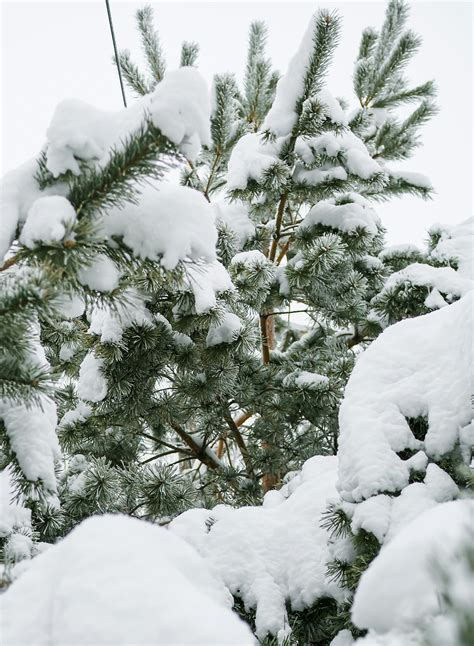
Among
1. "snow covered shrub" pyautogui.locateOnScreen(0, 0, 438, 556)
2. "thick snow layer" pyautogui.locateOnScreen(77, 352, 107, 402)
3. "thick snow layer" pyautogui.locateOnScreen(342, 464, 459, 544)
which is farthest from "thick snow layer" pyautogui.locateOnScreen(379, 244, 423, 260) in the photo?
"thick snow layer" pyautogui.locateOnScreen(342, 464, 459, 544)

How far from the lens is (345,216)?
360cm

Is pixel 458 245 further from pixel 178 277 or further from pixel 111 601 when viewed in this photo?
pixel 111 601

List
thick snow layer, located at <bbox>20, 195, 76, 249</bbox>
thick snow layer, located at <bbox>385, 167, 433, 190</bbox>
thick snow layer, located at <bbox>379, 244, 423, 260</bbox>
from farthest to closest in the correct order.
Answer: thick snow layer, located at <bbox>385, 167, 433, 190</bbox> < thick snow layer, located at <bbox>379, 244, 423, 260</bbox> < thick snow layer, located at <bbox>20, 195, 76, 249</bbox>

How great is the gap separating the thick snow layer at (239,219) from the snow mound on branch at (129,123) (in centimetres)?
263

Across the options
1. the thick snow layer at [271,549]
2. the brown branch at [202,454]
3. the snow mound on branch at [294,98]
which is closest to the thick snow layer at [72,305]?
the thick snow layer at [271,549]

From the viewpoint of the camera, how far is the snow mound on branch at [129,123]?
3.87ft

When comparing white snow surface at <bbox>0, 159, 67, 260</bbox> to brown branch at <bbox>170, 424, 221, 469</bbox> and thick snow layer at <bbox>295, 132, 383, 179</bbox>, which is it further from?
brown branch at <bbox>170, 424, 221, 469</bbox>

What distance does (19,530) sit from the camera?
2.26 m

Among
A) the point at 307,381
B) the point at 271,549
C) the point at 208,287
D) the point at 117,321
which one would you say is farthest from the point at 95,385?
the point at 307,381

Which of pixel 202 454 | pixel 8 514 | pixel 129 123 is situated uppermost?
pixel 129 123

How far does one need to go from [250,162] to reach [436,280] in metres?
1.55

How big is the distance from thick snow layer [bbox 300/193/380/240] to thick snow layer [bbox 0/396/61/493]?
8.67 feet

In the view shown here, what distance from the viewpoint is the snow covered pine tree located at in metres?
1.25

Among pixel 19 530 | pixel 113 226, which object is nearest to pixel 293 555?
pixel 19 530
